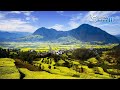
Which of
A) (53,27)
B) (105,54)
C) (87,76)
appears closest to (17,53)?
(53,27)

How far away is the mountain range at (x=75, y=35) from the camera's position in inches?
124

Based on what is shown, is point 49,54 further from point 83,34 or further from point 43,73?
point 83,34

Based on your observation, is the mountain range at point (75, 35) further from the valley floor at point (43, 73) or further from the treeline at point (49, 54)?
the valley floor at point (43, 73)

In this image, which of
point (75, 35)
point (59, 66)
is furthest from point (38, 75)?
point (75, 35)

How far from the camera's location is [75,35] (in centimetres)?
322

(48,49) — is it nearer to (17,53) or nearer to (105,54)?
(17,53)

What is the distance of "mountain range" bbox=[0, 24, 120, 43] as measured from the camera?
124 inches

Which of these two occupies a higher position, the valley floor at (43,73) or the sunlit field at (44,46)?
the sunlit field at (44,46)

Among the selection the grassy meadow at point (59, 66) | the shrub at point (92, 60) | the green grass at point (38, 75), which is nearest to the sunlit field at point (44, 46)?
the grassy meadow at point (59, 66)

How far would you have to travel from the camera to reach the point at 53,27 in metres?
3.21

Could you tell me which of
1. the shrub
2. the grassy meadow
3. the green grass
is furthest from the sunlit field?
the green grass

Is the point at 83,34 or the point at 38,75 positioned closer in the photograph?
the point at 38,75

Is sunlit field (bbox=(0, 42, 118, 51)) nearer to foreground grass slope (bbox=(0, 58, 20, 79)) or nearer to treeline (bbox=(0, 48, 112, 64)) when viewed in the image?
treeline (bbox=(0, 48, 112, 64))

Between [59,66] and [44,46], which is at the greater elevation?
[44,46]
